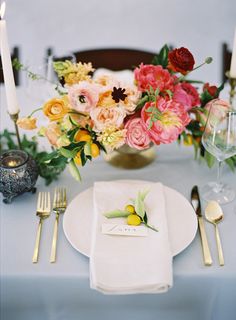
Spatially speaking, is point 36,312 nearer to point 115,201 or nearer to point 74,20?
point 115,201

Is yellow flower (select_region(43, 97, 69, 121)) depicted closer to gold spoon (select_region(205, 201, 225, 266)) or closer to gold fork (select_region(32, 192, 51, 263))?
gold fork (select_region(32, 192, 51, 263))

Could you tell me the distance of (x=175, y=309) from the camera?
0.99 metres

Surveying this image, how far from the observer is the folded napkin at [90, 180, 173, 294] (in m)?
0.88

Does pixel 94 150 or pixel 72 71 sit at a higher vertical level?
pixel 72 71

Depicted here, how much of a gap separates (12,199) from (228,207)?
0.54m

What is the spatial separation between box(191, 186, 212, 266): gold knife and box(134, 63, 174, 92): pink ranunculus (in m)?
0.27

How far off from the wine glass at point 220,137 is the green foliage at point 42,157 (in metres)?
0.36

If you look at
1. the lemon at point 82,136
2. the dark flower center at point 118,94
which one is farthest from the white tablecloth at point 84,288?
the dark flower center at point 118,94

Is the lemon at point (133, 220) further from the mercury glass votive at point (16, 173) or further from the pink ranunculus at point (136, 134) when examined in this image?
the mercury glass votive at point (16, 173)

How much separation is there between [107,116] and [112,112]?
0.05 feet

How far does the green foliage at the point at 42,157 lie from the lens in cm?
110

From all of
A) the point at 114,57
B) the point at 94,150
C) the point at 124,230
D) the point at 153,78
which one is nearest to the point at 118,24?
the point at 114,57

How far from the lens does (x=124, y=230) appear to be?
1.00 meters

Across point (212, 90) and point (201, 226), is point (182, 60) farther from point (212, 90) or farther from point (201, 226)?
point (201, 226)
